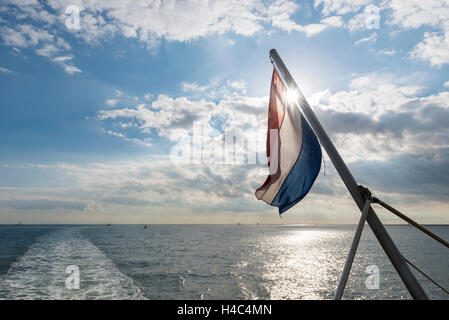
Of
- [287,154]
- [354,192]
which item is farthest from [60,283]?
[354,192]

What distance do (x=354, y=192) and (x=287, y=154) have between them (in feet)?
5.25

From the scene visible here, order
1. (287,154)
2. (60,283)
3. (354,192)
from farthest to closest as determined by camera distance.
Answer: (60,283)
(287,154)
(354,192)

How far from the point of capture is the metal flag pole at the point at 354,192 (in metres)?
3.35

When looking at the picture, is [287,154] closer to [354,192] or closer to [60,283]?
[354,192]

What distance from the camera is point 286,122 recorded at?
5582mm

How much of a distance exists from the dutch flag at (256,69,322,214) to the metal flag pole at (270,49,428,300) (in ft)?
1.71

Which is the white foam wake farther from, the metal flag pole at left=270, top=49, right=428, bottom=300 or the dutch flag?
the metal flag pole at left=270, top=49, right=428, bottom=300

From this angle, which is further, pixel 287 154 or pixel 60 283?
pixel 60 283

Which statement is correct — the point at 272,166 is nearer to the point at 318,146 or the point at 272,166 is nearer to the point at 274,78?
the point at 318,146

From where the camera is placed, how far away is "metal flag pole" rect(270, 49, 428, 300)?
3.35m

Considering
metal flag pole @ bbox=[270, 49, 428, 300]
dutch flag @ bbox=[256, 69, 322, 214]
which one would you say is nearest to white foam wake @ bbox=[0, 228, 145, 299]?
dutch flag @ bbox=[256, 69, 322, 214]

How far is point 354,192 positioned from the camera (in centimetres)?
411

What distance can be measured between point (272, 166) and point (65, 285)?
23.9 metres
